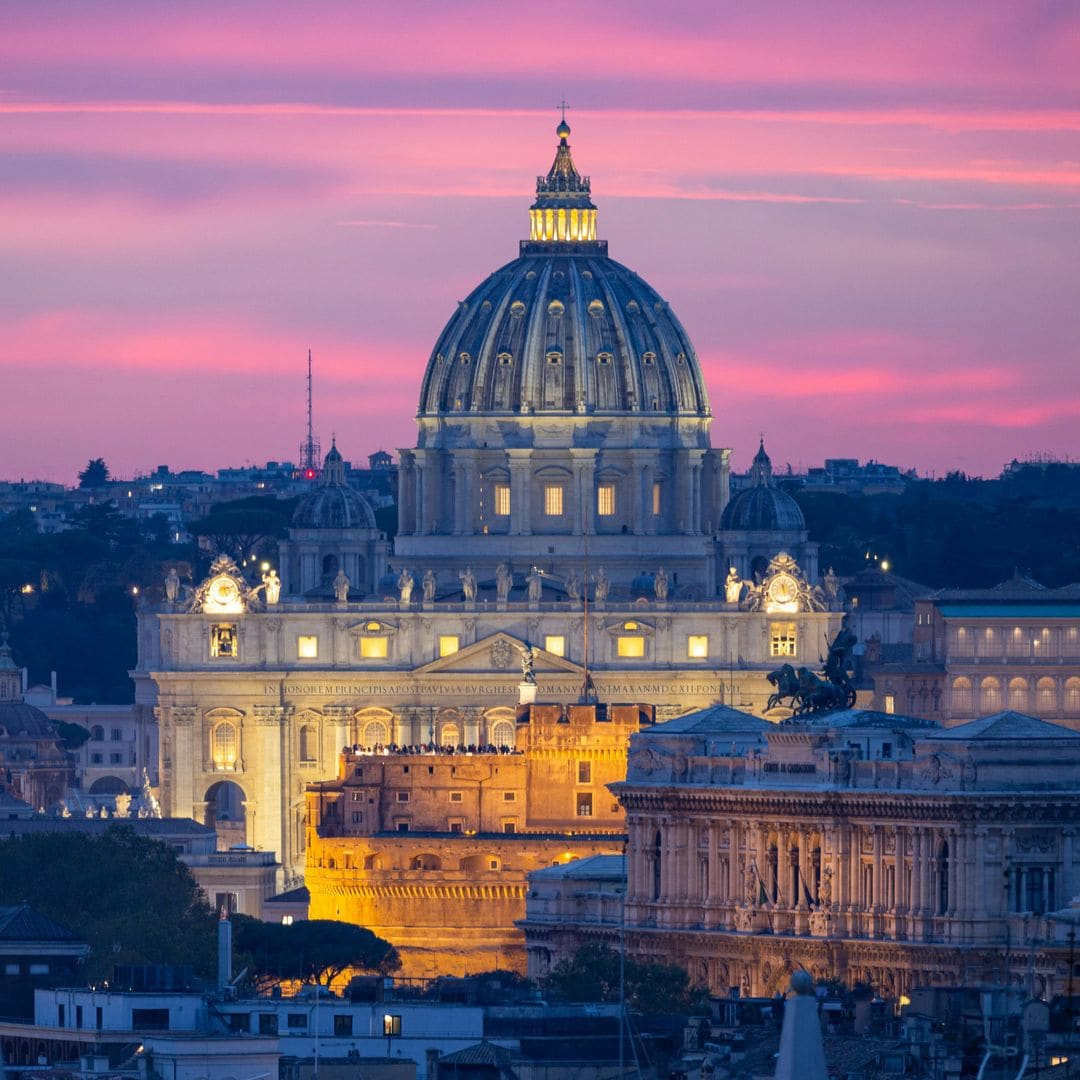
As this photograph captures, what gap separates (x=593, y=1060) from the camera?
13500cm

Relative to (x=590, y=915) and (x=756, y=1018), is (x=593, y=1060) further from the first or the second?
(x=590, y=915)

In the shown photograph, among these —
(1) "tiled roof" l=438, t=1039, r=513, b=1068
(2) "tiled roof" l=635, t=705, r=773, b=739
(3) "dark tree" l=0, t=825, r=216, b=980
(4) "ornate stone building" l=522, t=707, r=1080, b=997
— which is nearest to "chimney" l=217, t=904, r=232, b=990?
(3) "dark tree" l=0, t=825, r=216, b=980

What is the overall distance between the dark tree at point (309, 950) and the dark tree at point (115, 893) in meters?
1.19

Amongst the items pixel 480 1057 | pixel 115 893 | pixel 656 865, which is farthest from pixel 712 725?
pixel 480 1057

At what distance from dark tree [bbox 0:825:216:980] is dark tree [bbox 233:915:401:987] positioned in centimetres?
119

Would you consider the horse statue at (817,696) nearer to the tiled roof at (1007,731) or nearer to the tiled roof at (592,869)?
the tiled roof at (592,869)

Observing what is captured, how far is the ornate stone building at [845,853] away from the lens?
161 m

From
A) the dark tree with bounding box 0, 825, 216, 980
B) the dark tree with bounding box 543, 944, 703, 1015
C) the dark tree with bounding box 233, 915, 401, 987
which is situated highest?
the dark tree with bounding box 0, 825, 216, 980

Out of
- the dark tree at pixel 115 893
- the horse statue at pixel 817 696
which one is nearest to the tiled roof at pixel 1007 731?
the horse statue at pixel 817 696

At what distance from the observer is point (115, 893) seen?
7195 inches

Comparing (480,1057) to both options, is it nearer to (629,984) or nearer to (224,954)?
(224,954)

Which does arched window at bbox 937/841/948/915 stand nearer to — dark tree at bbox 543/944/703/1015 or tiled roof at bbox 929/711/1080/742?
tiled roof at bbox 929/711/1080/742

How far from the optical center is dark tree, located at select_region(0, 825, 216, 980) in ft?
547

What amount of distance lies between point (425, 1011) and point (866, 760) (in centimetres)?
2807
